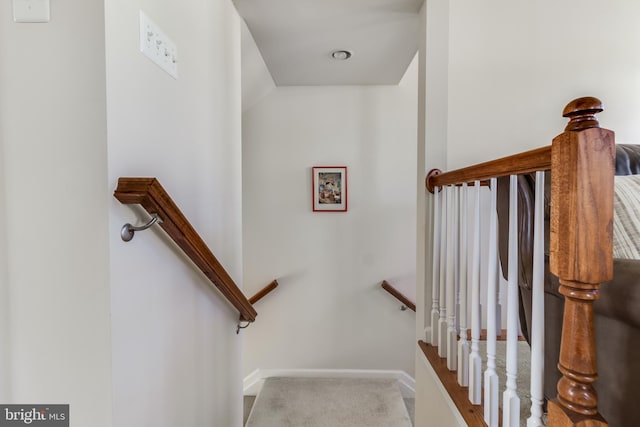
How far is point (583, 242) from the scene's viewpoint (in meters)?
0.56

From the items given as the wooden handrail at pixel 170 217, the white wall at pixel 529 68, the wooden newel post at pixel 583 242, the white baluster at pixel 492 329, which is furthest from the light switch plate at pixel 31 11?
the white wall at pixel 529 68

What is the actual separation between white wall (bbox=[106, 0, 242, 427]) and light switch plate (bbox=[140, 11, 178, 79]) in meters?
0.02

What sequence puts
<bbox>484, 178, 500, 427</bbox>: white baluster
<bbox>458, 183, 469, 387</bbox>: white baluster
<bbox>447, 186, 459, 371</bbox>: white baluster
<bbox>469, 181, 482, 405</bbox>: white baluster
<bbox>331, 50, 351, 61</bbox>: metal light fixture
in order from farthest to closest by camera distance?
<bbox>331, 50, 351, 61</bbox>: metal light fixture → <bbox>447, 186, 459, 371</bbox>: white baluster → <bbox>458, 183, 469, 387</bbox>: white baluster → <bbox>469, 181, 482, 405</bbox>: white baluster → <bbox>484, 178, 500, 427</bbox>: white baluster

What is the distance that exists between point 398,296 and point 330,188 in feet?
3.81

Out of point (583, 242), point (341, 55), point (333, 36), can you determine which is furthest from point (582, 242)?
point (341, 55)

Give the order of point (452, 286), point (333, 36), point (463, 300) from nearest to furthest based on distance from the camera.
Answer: point (463, 300) < point (452, 286) < point (333, 36)

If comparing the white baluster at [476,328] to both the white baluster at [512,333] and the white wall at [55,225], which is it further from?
the white wall at [55,225]

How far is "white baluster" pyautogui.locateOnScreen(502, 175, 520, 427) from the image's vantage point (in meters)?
0.84

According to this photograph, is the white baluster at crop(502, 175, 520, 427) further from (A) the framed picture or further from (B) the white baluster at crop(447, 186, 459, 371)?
(A) the framed picture

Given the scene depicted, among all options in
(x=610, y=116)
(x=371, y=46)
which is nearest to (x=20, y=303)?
(x=371, y=46)

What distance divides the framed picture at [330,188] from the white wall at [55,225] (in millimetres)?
2123

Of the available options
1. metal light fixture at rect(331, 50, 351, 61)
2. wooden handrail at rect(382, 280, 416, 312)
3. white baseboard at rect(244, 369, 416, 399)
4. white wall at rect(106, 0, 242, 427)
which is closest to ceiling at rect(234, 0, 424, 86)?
metal light fixture at rect(331, 50, 351, 61)

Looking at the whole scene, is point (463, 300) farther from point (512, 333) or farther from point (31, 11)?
point (31, 11)

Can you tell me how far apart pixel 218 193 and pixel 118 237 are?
0.70m
